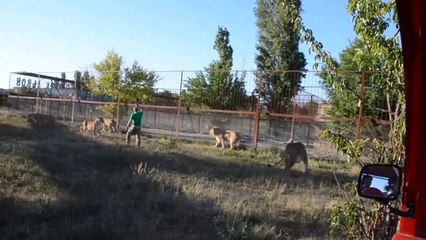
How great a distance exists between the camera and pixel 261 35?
48.2 m

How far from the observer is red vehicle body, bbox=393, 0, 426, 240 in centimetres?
233

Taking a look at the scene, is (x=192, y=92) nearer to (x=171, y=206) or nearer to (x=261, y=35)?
(x=261, y=35)

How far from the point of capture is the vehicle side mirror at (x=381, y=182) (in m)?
2.62

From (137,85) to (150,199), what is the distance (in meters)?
28.2

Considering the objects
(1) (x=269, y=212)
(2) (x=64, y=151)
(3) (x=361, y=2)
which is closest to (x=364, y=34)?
(3) (x=361, y=2)

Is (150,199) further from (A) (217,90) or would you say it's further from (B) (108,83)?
(B) (108,83)

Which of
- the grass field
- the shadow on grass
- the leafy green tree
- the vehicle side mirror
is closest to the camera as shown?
the vehicle side mirror

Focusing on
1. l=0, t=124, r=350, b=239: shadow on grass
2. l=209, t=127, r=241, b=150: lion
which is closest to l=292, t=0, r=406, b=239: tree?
l=0, t=124, r=350, b=239: shadow on grass

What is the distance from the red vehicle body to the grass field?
466 centimetres

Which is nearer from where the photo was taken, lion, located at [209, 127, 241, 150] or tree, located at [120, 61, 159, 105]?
lion, located at [209, 127, 241, 150]

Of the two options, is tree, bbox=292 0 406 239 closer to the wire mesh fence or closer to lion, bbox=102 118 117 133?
the wire mesh fence

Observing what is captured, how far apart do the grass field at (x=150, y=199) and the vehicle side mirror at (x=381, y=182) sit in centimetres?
443

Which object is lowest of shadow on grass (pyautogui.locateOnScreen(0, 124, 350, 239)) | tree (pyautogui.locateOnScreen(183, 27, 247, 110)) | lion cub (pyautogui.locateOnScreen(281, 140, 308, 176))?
shadow on grass (pyautogui.locateOnScreen(0, 124, 350, 239))

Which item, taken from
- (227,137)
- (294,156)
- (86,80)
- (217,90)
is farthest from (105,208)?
(86,80)
